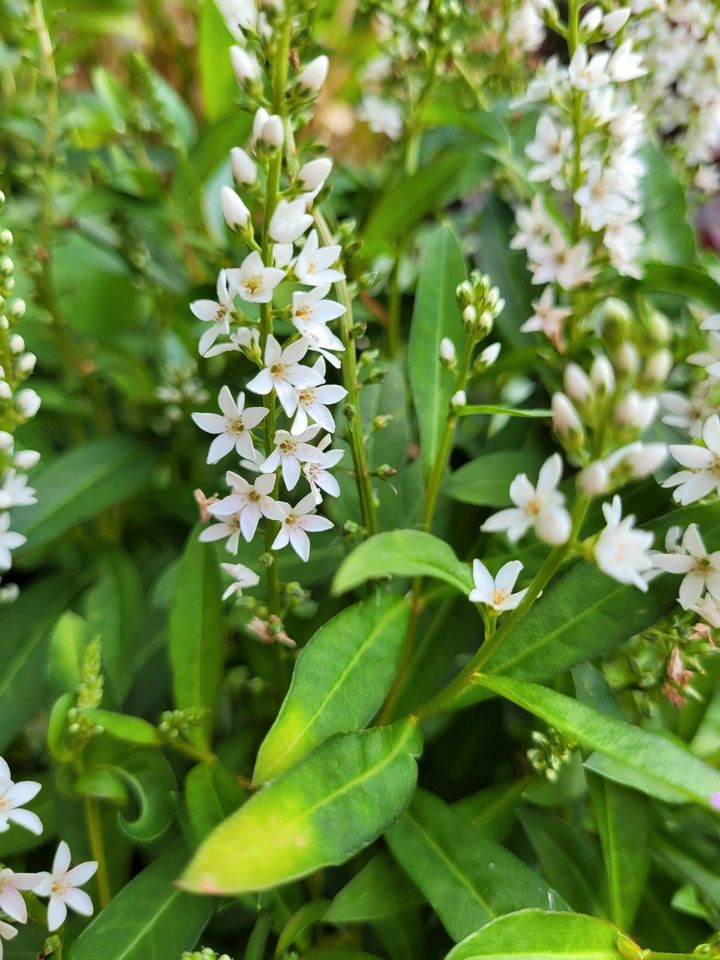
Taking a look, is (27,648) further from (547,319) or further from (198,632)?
(547,319)

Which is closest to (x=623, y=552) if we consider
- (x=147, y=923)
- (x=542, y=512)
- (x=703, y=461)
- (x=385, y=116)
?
(x=542, y=512)

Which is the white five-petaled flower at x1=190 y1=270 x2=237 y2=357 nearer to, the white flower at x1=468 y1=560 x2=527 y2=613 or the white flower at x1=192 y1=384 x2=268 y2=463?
the white flower at x1=192 y1=384 x2=268 y2=463

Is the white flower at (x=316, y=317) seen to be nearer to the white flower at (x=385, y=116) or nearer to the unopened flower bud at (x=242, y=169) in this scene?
the unopened flower bud at (x=242, y=169)

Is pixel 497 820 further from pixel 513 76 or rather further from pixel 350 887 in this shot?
pixel 513 76

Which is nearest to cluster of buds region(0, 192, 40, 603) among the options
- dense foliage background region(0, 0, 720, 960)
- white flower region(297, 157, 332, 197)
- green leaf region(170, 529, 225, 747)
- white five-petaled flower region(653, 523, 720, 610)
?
dense foliage background region(0, 0, 720, 960)

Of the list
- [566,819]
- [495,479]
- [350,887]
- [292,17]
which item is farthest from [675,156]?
[350,887]

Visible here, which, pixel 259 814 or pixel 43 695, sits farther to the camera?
pixel 43 695

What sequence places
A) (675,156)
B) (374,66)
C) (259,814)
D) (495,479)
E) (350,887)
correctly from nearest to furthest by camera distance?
(259,814)
(350,887)
(495,479)
(675,156)
(374,66)
